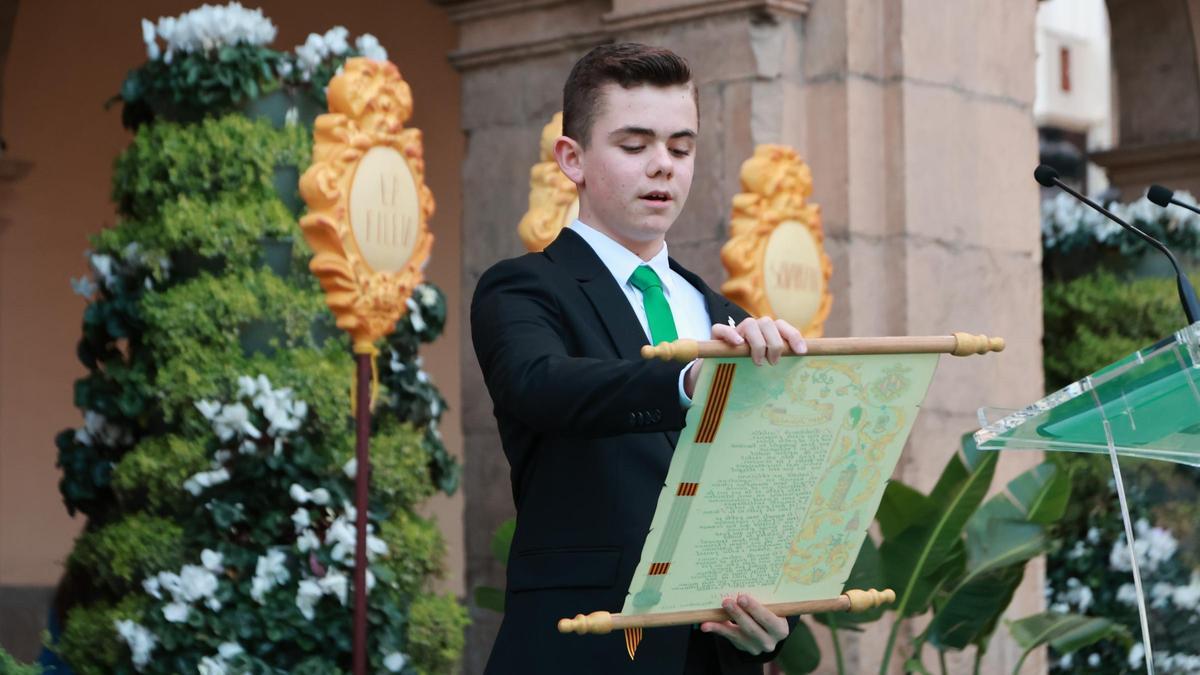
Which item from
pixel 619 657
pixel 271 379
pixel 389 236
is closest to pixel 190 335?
pixel 271 379

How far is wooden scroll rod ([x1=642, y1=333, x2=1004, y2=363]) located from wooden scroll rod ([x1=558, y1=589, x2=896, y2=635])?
30 centimetres

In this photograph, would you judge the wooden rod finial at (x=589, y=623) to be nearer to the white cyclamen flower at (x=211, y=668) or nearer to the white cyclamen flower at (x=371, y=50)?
the white cyclamen flower at (x=211, y=668)

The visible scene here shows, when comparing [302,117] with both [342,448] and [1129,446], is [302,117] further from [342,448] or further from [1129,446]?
[1129,446]

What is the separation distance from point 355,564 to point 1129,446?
253 cm

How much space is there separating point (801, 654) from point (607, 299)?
3.58 meters

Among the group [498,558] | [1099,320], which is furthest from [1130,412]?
[1099,320]

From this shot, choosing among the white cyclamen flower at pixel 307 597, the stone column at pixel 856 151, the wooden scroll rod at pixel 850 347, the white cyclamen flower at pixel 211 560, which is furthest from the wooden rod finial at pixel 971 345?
the stone column at pixel 856 151

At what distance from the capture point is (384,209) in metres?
4.80

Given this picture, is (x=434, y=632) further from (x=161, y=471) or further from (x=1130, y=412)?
(x=1130, y=412)

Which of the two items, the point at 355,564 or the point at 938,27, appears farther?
the point at 938,27

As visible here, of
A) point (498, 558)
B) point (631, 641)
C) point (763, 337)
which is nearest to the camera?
point (763, 337)

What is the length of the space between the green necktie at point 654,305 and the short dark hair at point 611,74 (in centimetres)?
18

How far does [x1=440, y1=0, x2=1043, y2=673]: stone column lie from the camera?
643 cm

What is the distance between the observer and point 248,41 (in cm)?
516
